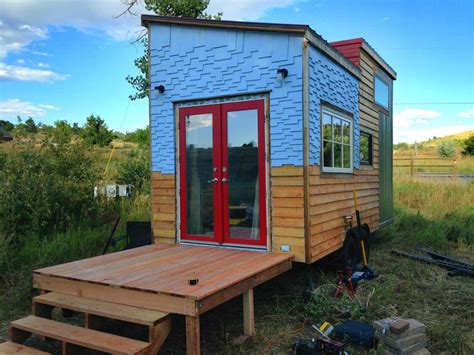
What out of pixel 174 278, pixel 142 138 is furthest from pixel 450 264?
pixel 142 138

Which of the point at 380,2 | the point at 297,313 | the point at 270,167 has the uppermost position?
the point at 380,2

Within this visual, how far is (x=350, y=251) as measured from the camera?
5.45 metres

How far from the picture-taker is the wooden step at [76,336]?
2580 mm

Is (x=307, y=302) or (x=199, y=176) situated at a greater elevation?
(x=199, y=176)

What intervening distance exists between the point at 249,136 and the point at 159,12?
6931 millimetres

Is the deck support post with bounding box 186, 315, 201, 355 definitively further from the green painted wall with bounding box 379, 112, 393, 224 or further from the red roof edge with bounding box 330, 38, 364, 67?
the green painted wall with bounding box 379, 112, 393, 224

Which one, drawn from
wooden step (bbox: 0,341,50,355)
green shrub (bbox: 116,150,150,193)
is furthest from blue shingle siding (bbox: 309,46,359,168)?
green shrub (bbox: 116,150,150,193)

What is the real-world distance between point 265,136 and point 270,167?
1.20 ft

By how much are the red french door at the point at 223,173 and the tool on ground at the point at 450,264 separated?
303cm

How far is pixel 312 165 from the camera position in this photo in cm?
443

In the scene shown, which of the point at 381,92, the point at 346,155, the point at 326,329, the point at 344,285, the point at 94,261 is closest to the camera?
the point at 326,329

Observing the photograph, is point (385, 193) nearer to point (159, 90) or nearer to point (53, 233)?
point (159, 90)

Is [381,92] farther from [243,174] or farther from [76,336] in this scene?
[76,336]

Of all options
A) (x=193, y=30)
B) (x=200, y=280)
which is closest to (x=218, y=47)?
(x=193, y=30)
